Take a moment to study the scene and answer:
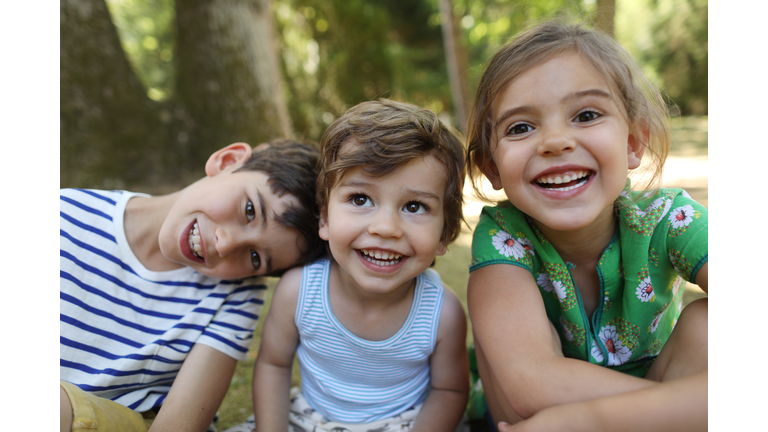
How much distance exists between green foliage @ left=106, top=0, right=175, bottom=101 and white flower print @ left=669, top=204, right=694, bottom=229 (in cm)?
1947

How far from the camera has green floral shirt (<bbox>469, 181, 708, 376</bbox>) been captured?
1.40m

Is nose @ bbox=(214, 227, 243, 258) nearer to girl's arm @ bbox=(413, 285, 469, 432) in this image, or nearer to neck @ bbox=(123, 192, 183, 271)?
neck @ bbox=(123, 192, 183, 271)

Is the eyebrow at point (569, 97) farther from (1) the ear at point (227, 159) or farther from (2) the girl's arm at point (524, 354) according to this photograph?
(1) the ear at point (227, 159)

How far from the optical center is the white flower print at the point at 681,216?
4.35 ft

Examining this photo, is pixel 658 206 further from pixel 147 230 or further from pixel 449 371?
pixel 147 230

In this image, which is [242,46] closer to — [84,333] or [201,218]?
[201,218]

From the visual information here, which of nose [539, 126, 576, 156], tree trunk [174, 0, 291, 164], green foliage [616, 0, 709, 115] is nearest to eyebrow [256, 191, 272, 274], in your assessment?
nose [539, 126, 576, 156]

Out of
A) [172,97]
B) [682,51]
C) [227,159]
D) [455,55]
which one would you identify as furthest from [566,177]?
[682,51]

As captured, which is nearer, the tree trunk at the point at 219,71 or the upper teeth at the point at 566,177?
the upper teeth at the point at 566,177

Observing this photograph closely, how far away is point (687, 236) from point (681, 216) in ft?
0.25

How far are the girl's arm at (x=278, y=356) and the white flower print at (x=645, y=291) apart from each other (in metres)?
1.16

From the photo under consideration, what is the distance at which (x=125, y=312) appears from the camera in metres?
1.62

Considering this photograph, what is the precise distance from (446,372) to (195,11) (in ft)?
13.3

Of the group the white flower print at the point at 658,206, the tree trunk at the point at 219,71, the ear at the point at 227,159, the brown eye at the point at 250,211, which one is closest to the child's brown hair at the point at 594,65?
the white flower print at the point at 658,206
